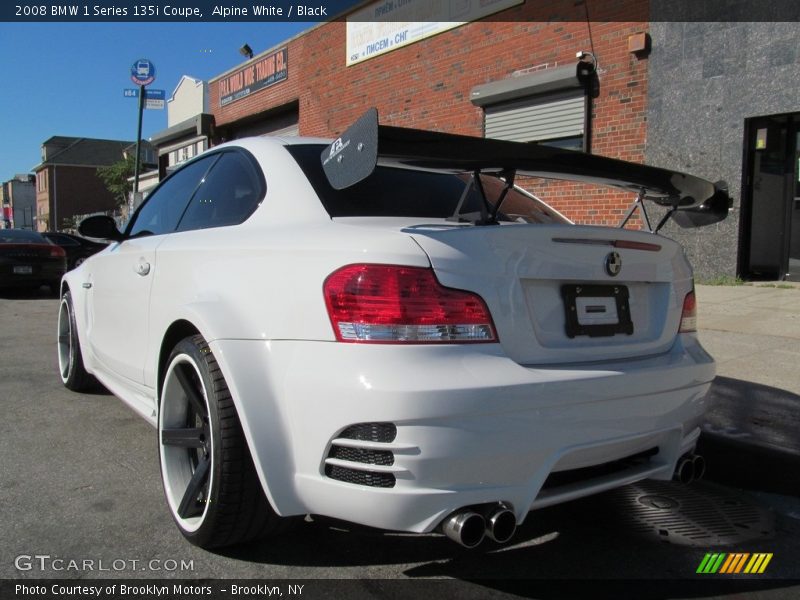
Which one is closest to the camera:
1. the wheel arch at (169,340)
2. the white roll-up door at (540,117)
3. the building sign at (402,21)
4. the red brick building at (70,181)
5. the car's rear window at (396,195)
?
the car's rear window at (396,195)

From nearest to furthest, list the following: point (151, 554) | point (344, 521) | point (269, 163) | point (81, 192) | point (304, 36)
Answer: point (344, 521), point (151, 554), point (269, 163), point (304, 36), point (81, 192)

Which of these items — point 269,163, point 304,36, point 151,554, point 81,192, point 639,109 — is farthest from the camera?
point 81,192

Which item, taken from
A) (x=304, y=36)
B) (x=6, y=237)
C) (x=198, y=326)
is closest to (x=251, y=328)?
(x=198, y=326)

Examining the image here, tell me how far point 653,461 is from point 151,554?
188cm

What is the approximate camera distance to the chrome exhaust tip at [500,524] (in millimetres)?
1965

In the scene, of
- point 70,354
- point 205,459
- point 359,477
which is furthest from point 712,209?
point 70,354

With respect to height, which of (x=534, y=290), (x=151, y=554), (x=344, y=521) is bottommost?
(x=151, y=554)

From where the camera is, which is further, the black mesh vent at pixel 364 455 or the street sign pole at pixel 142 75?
the street sign pole at pixel 142 75

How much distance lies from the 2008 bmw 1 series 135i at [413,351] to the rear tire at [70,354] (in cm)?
219

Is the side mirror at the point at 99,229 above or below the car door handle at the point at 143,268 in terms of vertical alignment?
above

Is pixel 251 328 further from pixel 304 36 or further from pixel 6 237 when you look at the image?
pixel 304 36

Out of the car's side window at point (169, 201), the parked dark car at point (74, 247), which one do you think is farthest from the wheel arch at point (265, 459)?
the parked dark car at point (74, 247)

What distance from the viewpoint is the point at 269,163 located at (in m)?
2.79

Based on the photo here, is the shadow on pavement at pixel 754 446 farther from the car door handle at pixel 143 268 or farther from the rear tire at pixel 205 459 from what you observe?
the car door handle at pixel 143 268
